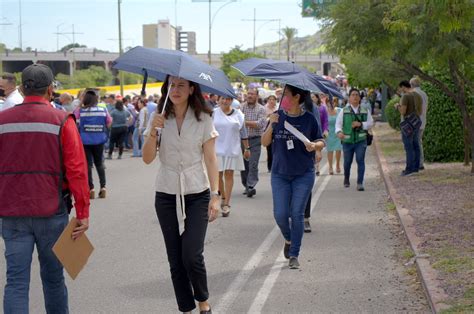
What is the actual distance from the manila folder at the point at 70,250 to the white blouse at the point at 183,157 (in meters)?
0.91

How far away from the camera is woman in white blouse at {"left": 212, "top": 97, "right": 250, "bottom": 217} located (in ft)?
40.8

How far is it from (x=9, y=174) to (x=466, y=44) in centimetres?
879

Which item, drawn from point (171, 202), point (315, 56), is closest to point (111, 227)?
point (171, 202)

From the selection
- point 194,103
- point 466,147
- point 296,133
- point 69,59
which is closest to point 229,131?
point 296,133

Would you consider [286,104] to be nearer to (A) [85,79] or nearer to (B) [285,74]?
(B) [285,74]

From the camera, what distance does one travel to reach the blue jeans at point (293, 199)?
855 centimetres

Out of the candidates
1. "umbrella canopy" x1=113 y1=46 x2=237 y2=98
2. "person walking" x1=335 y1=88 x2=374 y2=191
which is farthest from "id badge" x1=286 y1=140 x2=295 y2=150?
"person walking" x1=335 y1=88 x2=374 y2=191

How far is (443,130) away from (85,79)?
61844 millimetres

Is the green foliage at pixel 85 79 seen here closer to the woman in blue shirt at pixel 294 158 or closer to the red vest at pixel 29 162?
the woman in blue shirt at pixel 294 158

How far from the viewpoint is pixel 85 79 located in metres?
77.4

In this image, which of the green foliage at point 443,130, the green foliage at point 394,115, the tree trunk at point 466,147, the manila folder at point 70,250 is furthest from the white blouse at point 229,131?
the green foliage at point 394,115

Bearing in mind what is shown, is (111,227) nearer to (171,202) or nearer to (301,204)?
(301,204)

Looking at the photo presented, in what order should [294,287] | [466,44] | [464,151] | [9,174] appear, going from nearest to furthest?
1. [9,174]
2. [294,287]
3. [466,44]
4. [464,151]

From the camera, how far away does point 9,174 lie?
5.34 metres
